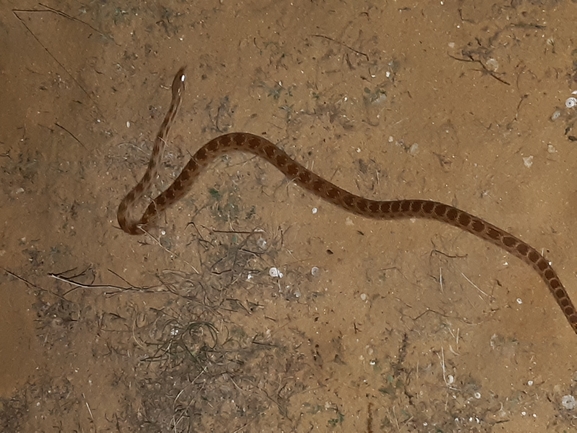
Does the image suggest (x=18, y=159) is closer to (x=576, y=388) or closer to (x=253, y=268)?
(x=253, y=268)

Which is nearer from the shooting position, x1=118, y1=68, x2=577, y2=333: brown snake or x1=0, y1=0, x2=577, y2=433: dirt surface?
x1=118, y1=68, x2=577, y2=333: brown snake

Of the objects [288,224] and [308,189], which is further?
[288,224]

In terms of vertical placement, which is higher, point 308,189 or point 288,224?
point 308,189

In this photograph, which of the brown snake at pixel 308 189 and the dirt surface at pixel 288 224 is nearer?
the brown snake at pixel 308 189
